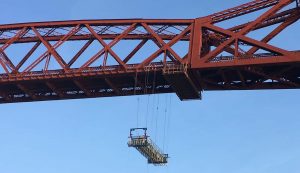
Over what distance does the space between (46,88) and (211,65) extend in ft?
46.6

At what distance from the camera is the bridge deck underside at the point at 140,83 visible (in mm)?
45969

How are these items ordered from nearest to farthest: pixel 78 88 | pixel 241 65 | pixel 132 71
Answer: pixel 241 65 < pixel 132 71 < pixel 78 88

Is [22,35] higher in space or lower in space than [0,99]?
higher

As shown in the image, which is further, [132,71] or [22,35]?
[22,35]

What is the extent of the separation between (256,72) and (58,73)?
1426 cm

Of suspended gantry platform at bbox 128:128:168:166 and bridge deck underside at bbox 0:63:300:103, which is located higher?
bridge deck underside at bbox 0:63:300:103

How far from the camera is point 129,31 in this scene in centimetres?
4966

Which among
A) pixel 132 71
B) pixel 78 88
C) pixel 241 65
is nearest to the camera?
pixel 241 65

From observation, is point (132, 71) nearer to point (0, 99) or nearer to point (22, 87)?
point (22, 87)

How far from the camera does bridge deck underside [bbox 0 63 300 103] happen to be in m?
46.0

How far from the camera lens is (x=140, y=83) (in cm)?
4931

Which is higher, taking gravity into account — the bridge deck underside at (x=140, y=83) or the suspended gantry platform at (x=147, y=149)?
the bridge deck underside at (x=140, y=83)

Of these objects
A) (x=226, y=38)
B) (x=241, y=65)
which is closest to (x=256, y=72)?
(x=241, y=65)

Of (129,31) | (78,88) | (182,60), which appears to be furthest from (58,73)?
(182,60)
